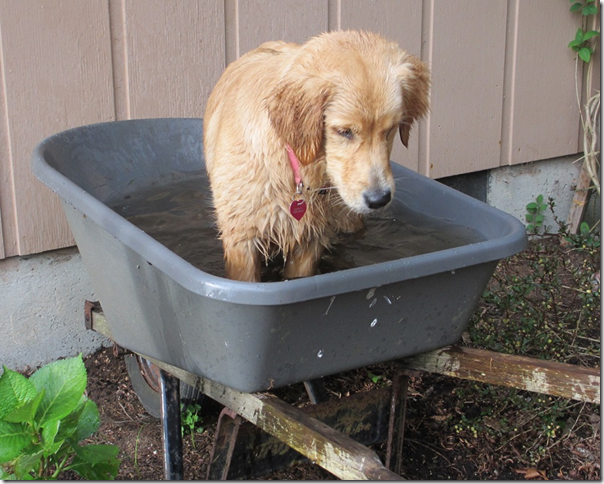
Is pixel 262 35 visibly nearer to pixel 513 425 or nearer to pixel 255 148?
pixel 255 148

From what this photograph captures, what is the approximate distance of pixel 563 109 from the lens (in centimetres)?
520

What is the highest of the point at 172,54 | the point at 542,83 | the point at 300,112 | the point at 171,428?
the point at 172,54

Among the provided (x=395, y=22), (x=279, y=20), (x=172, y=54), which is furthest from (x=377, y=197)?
(x=395, y=22)

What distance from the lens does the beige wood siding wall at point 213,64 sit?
123 inches

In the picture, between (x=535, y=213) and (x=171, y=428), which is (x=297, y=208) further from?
(x=535, y=213)

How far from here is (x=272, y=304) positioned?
1.80 m

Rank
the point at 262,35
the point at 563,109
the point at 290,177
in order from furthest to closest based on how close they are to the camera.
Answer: the point at 563,109 < the point at 262,35 < the point at 290,177

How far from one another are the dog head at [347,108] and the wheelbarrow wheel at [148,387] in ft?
3.61

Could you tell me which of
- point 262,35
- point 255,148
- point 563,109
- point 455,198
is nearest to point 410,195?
point 455,198

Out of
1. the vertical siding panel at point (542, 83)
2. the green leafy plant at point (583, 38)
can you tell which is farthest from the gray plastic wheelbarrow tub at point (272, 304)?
the green leafy plant at point (583, 38)

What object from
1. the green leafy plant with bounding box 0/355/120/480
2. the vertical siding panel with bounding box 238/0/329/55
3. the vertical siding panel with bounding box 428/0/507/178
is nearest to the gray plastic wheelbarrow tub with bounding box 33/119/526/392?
the green leafy plant with bounding box 0/355/120/480

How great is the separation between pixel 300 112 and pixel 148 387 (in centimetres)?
138

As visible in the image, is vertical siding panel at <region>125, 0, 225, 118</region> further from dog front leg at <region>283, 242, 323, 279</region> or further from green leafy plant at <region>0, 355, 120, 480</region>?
green leafy plant at <region>0, 355, 120, 480</region>

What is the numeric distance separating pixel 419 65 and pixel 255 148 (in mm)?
625
